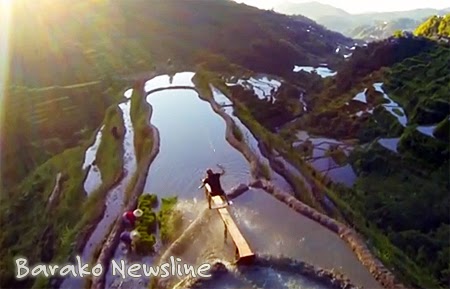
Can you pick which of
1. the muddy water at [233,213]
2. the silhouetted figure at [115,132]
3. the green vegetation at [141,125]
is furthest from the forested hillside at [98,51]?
the muddy water at [233,213]

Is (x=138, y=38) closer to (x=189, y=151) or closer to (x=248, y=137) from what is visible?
(x=248, y=137)

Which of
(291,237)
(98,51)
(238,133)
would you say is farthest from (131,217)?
(98,51)

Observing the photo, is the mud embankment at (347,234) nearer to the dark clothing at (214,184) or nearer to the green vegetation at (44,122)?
the dark clothing at (214,184)

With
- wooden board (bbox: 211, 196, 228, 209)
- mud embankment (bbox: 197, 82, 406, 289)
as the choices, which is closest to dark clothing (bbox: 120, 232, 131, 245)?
wooden board (bbox: 211, 196, 228, 209)

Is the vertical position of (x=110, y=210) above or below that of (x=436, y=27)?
below

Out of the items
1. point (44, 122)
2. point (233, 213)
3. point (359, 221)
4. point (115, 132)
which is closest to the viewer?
point (233, 213)

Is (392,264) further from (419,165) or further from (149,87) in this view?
(149,87)

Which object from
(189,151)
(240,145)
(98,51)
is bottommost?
(98,51)
